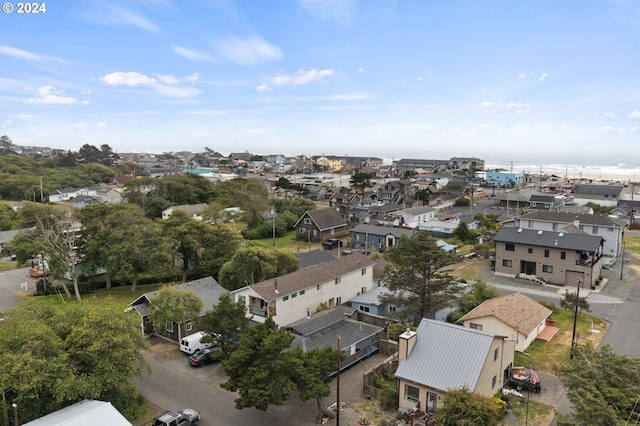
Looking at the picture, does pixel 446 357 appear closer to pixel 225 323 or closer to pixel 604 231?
pixel 225 323

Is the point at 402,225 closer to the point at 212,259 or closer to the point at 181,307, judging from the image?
the point at 212,259

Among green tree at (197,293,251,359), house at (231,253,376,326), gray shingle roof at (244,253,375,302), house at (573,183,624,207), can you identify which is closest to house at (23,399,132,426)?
green tree at (197,293,251,359)

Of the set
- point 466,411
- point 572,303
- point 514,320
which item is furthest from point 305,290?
point 572,303

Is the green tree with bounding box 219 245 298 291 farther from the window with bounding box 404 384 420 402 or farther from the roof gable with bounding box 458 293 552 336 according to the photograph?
the window with bounding box 404 384 420 402

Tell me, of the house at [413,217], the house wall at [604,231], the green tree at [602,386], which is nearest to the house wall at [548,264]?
the house wall at [604,231]

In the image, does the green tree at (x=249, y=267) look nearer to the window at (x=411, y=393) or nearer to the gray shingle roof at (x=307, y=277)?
the gray shingle roof at (x=307, y=277)

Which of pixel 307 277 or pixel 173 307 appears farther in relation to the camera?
pixel 307 277

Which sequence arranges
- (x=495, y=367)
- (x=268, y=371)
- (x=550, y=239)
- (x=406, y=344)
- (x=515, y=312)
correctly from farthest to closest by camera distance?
(x=550, y=239)
(x=515, y=312)
(x=406, y=344)
(x=495, y=367)
(x=268, y=371)
